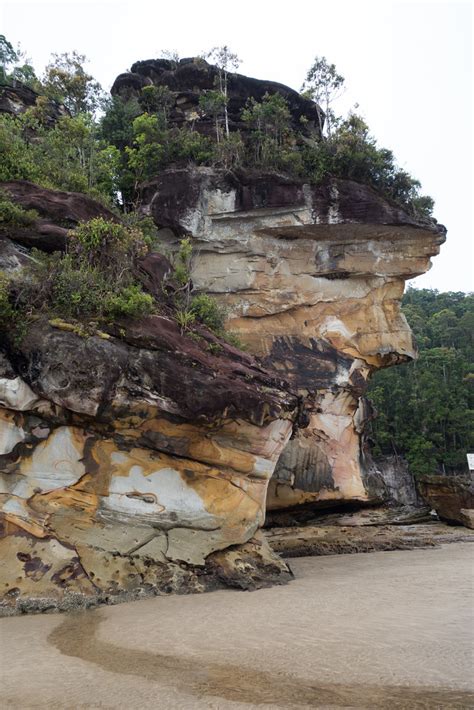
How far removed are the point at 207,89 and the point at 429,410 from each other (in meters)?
25.5

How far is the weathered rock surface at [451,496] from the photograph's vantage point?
19219mm

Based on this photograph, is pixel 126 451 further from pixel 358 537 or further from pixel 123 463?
pixel 358 537

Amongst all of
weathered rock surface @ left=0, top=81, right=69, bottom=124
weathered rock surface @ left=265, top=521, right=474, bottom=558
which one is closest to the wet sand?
weathered rock surface @ left=265, top=521, right=474, bottom=558

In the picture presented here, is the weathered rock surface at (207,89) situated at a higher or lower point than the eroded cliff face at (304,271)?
higher

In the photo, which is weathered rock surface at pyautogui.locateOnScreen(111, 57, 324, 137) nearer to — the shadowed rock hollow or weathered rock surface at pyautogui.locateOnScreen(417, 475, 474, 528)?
the shadowed rock hollow

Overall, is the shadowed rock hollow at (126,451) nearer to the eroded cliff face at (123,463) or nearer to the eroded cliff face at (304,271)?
the eroded cliff face at (123,463)

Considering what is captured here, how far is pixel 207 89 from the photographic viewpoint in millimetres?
21672

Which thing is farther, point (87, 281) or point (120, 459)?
point (87, 281)

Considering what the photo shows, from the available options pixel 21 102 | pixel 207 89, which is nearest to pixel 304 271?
pixel 207 89

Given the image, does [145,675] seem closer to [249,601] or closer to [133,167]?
[249,601]

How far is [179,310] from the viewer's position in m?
12.0

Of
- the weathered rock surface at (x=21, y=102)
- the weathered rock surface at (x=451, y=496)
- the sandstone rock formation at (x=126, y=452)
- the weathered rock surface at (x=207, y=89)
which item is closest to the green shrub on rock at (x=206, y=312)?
the sandstone rock formation at (x=126, y=452)

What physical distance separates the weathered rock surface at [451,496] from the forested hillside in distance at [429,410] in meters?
13.8

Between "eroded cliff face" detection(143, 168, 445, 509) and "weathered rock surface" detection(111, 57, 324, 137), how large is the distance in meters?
4.51
